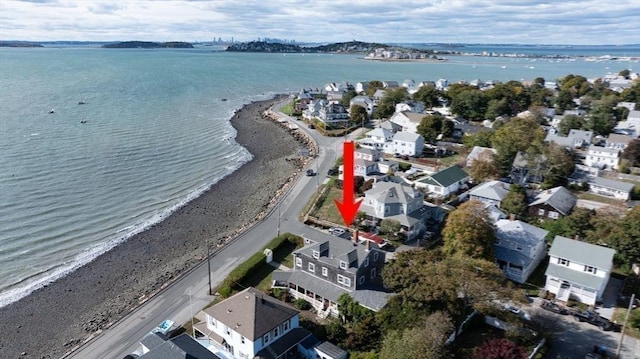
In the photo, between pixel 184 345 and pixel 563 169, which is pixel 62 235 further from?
pixel 563 169

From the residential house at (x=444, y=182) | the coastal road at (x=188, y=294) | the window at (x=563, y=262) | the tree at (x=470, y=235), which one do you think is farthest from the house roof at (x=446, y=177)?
the window at (x=563, y=262)

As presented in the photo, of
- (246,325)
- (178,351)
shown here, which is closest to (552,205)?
(246,325)

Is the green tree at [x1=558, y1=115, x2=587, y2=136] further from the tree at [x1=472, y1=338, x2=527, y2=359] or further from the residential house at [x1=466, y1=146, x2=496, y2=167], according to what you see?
the tree at [x1=472, y1=338, x2=527, y2=359]

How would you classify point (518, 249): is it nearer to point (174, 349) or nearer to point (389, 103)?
point (174, 349)

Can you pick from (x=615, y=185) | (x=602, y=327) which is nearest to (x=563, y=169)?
(x=615, y=185)

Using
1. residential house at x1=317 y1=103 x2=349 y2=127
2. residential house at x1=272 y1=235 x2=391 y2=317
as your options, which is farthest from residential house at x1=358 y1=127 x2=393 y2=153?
residential house at x1=272 y1=235 x2=391 y2=317

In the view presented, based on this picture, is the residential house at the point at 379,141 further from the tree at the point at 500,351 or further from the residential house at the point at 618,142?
the tree at the point at 500,351

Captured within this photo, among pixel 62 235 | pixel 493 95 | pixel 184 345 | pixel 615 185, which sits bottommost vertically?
pixel 62 235
